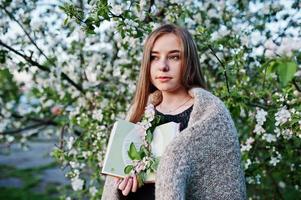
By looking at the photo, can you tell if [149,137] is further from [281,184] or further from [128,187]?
[281,184]

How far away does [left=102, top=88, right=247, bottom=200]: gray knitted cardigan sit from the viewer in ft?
5.17

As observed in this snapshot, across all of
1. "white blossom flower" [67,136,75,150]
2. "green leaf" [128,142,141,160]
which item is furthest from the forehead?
"white blossom flower" [67,136,75,150]

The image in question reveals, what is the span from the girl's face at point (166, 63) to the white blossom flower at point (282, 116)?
543mm

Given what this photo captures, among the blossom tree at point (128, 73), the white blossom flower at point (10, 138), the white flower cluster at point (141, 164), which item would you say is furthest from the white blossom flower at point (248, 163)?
the white blossom flower at point (10, 138)

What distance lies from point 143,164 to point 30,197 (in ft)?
13.6

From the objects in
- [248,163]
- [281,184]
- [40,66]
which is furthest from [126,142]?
[281,184]

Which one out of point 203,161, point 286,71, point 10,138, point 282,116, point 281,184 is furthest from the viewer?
point 10,138

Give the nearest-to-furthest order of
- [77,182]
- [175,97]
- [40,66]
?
[175,97], [77,182], [40,66]

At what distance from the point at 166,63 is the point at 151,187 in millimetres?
460

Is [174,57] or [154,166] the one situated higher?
[174,57]

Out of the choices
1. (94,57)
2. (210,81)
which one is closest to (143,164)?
(210,81)

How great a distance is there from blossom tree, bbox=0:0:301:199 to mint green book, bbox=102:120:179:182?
577mm

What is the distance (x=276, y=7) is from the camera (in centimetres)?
306

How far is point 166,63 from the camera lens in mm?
1783
